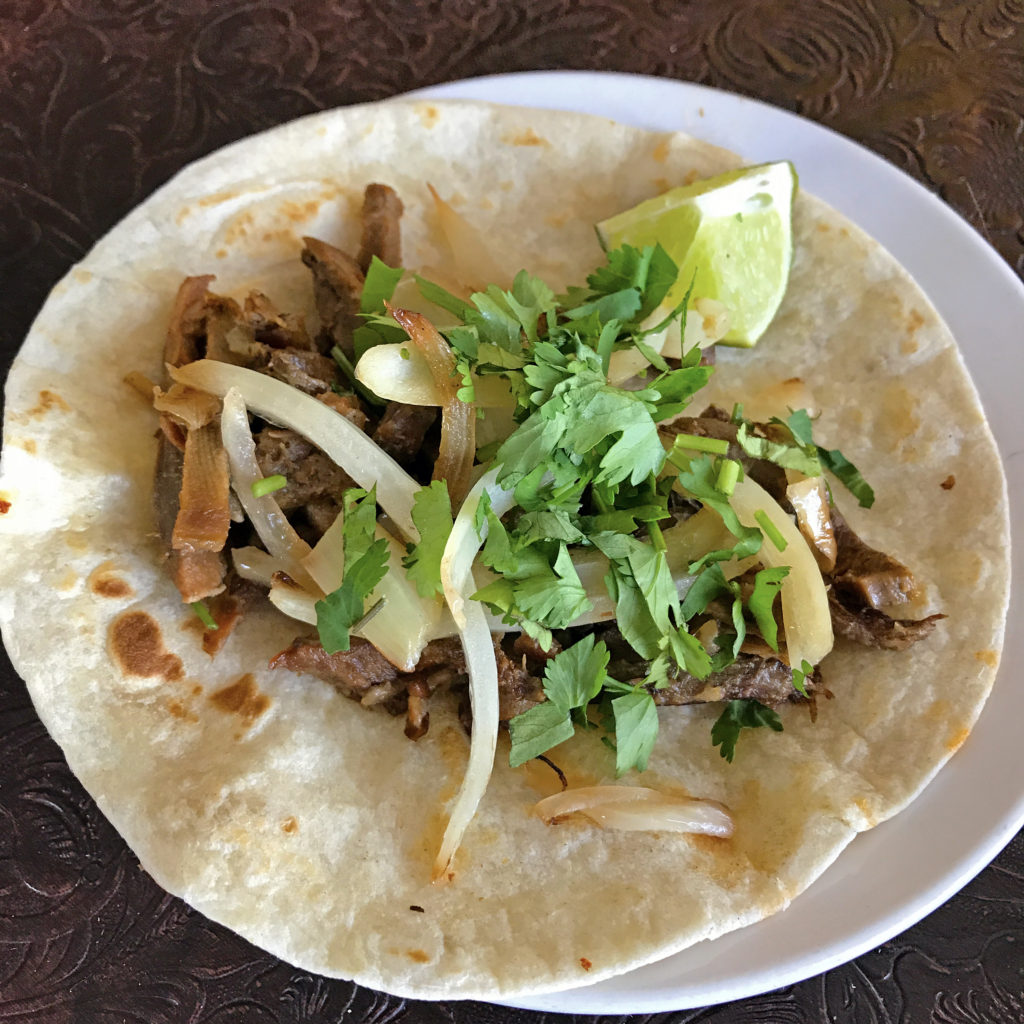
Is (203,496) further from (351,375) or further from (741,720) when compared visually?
(741,720)

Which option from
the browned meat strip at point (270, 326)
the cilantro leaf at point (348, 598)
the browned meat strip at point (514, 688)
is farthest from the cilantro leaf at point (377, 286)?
the browned meat strip at point (514, 688)

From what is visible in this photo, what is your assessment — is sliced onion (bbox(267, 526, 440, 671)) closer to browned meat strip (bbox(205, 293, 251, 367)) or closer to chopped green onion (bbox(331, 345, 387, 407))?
chopped green onion (bbox(331, 345, 387, 407))

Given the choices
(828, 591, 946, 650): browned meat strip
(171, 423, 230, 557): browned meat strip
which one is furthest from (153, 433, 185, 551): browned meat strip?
(828, 591, 946, 650): browned meat strip

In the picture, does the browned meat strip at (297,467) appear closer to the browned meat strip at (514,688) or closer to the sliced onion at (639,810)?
the browned meat strip at (514,688)

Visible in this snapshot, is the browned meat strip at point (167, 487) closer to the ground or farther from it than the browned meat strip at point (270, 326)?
closer to the ground

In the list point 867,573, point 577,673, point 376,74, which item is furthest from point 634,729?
point 376,74

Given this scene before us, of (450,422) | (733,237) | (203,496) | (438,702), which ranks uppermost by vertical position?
(733,237)

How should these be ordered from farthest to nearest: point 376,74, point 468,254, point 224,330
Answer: point 376,74
point 468,254
point 224,330
